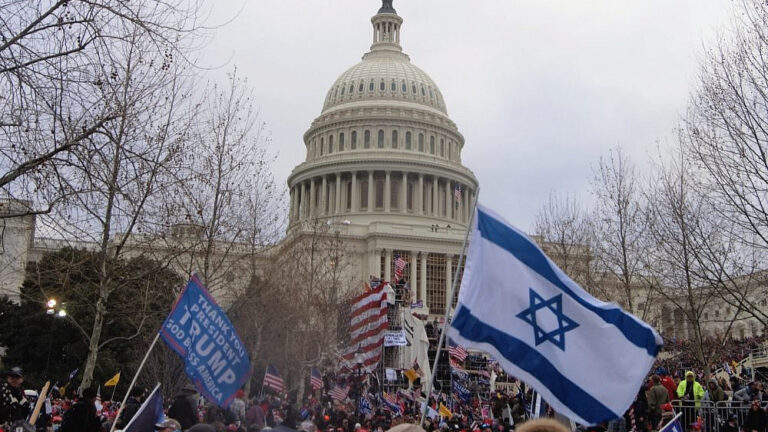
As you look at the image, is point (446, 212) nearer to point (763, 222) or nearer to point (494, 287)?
point (763, 222)

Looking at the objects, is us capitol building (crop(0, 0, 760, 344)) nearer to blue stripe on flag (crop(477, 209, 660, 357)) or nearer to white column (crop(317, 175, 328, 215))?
white column (crop(317, 175, 328, 215))

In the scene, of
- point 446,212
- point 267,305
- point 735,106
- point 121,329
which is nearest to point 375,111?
point 446,212

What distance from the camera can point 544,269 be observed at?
6.32 metres

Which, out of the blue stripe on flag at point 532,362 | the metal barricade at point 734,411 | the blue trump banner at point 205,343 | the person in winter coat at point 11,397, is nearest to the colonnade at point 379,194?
the metal barricade at point 734,411

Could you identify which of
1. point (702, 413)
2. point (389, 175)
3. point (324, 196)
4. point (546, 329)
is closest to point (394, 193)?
point (389, 175)

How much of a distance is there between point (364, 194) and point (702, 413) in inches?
2960

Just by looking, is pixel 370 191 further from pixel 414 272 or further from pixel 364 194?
pixel 414 272

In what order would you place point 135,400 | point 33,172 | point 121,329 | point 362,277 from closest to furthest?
point 33,172 < point 135,400 < point 121,329 < point 362,277

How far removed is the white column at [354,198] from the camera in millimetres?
89125

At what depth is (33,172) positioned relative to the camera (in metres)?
10.4

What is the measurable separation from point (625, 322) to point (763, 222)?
47.4 feet

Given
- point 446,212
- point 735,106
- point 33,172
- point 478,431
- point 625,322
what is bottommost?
point 478,431

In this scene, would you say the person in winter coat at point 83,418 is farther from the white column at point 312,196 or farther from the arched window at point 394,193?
the white column at point 312,196

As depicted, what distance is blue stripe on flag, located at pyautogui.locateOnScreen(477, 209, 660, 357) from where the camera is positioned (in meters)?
6.27
